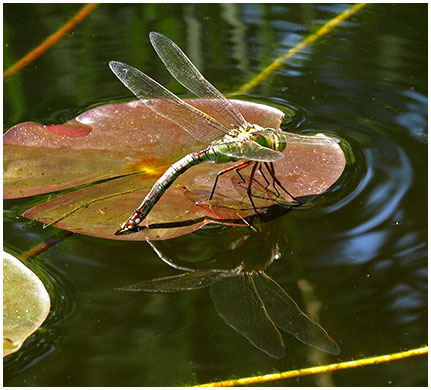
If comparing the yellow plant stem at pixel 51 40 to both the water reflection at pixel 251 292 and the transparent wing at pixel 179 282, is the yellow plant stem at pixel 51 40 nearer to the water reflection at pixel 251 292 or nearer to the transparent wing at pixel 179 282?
the water reflection at pixel 251 292

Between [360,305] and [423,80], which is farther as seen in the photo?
[423,80]

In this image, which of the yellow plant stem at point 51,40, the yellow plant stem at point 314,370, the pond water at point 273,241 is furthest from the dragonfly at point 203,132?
the yellow plant stem at point 51,40

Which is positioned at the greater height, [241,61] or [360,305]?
[241,61]

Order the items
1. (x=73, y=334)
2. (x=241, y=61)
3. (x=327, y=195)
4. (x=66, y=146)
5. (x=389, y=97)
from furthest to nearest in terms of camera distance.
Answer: (x=241, y=61)
(x=389, y=97)
(x=66, y=146)
(x=327, y=195)
(x=73, y=334)

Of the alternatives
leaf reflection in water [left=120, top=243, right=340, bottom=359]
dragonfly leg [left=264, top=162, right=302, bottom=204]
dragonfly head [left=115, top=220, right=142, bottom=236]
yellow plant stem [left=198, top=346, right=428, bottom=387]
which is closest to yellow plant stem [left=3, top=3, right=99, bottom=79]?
dragonfly head [left=115, top=220, right=142, bottom=236]

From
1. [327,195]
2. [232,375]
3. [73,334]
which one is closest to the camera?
[232,375]

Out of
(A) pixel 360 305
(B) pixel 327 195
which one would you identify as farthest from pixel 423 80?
(A) pixel 360 305

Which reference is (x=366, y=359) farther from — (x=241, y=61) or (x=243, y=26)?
(x=243, y=26)
